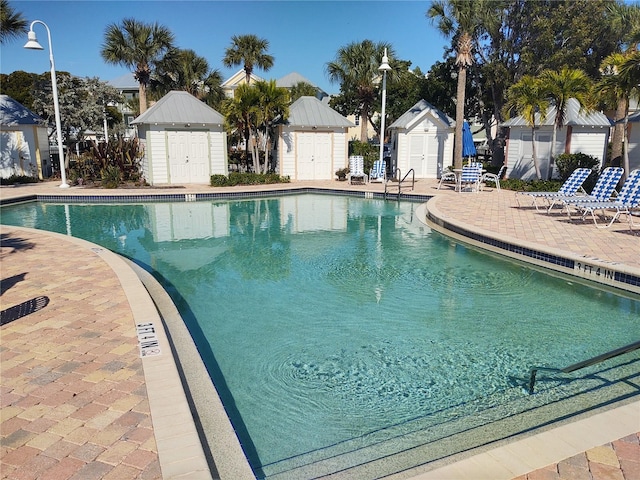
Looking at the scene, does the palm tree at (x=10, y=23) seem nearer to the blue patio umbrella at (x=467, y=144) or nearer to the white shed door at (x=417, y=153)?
the white shed door at (x=417, y=153)

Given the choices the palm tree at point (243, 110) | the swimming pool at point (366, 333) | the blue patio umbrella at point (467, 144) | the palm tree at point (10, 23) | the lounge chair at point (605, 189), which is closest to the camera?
the swimming pool at point (366, 333)

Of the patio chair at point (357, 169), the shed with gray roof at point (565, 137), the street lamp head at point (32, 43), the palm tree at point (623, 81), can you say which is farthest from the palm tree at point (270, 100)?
the palm tree at point (623, 81)

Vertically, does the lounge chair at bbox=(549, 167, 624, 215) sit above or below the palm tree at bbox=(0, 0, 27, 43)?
below

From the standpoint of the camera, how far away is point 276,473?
3199 mm

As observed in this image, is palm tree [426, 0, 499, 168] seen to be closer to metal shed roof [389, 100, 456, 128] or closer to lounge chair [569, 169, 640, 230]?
metal shed roof [389, 100, 456, 128]

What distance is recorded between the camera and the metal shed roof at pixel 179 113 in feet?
63.9

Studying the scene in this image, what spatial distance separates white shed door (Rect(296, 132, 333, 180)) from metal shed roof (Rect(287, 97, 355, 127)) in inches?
20.5

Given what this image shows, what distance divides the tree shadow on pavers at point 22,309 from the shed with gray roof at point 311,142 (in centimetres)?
1710

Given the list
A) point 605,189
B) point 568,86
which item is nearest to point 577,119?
point 568,86

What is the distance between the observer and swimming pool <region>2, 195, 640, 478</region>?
375 centimetres

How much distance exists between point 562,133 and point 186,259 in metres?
16.3

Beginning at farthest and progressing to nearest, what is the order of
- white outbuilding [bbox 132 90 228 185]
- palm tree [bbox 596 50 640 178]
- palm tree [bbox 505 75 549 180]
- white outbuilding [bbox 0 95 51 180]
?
white outbuilding [bbox 0 95 51 180] → white outbuilding [bbox 132 90 228 185] → palm tree [bbox 505 75 549 180] → palm tree [bbox 596 50 640 178]

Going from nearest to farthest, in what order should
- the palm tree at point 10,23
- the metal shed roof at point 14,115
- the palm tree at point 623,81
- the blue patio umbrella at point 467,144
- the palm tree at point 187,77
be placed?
the palm tree at point 623,81
the palm tree at point 10,23
the metal shed roof at point 14,115
the blue patio umbrella at point 467,144
the palm tree at point 187,77

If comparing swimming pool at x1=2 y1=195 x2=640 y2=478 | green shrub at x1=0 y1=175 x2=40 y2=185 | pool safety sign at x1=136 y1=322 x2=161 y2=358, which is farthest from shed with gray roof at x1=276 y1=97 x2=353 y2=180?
pool safety sign at x1=136 y1=322 x2=161 y2=358
